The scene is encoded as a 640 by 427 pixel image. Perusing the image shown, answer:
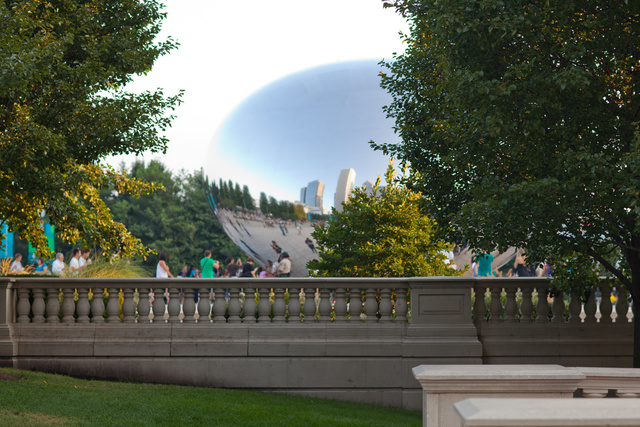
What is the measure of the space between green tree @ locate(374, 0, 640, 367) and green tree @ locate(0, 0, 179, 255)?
479 centimetres

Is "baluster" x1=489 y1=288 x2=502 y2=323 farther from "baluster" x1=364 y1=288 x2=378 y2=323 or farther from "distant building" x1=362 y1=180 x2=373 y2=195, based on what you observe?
"distant building" x1=362 y1=180 x2=373 y2=195

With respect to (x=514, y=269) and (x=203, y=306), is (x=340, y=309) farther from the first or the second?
(x=514, y=269)

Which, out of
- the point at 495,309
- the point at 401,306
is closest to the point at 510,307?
the point at 495,309

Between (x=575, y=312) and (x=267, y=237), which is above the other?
(x=267, y=237)

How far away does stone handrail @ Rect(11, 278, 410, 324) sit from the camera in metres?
10.6

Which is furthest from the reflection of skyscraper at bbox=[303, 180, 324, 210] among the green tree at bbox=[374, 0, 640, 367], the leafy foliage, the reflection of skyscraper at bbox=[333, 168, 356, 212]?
the leafy foliage

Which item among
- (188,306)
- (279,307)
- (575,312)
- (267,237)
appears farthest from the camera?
(267,237)

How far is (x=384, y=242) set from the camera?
1594 centimetres

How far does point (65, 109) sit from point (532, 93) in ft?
22.1

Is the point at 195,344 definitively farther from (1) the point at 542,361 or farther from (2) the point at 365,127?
(2) the point at 365,127

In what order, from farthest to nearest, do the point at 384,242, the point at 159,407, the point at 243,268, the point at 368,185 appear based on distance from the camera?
the point at 243,268, the point at 368,185, the point at 384,242, the point at 159,407

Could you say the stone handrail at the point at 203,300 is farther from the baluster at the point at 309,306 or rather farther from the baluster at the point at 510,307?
the baluster at the point at 510,307

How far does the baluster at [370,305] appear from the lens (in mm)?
10719

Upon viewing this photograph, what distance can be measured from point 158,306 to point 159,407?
2383 mm
